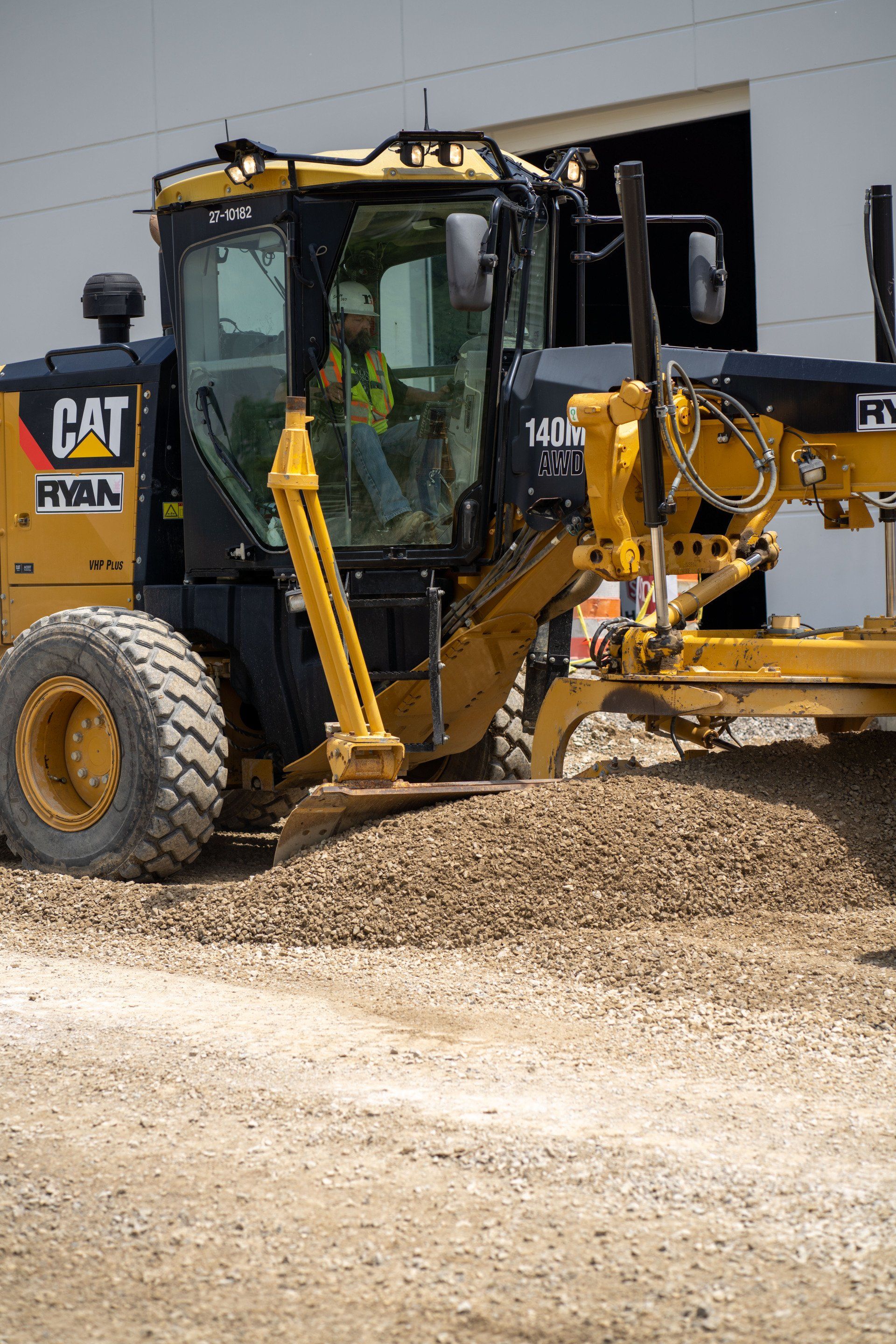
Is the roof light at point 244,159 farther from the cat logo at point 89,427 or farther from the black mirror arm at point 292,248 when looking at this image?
the cat logo at point 89,427

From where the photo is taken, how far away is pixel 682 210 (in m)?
15.3

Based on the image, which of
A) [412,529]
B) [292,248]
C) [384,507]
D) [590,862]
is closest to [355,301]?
[292,248]

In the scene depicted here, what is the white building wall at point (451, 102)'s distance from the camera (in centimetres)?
1128

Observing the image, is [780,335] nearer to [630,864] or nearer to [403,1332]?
[630,864]

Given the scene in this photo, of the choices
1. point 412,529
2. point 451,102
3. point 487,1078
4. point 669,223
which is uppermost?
point 451,102

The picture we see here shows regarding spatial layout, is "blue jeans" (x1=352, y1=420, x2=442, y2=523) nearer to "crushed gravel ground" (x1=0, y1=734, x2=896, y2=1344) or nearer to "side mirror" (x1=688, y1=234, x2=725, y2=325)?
"side mirror" (x1=688, y1=234, x2=725, y2=325)

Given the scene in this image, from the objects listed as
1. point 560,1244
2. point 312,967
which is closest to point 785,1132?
point 560,1244

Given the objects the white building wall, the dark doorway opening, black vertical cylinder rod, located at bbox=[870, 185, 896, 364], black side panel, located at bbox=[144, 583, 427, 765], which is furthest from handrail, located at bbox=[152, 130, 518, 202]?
the white building wall

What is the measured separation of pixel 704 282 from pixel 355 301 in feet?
4.71

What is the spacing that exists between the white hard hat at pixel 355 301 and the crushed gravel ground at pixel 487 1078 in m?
2.10

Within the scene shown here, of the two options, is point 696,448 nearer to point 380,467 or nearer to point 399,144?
point 380,467

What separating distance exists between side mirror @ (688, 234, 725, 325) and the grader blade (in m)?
1.79

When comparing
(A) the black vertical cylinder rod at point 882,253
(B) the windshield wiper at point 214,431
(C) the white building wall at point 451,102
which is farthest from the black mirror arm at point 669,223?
(C) the white building wall at point 451,102

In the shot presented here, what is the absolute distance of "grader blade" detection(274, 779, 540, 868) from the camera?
5133 mm
